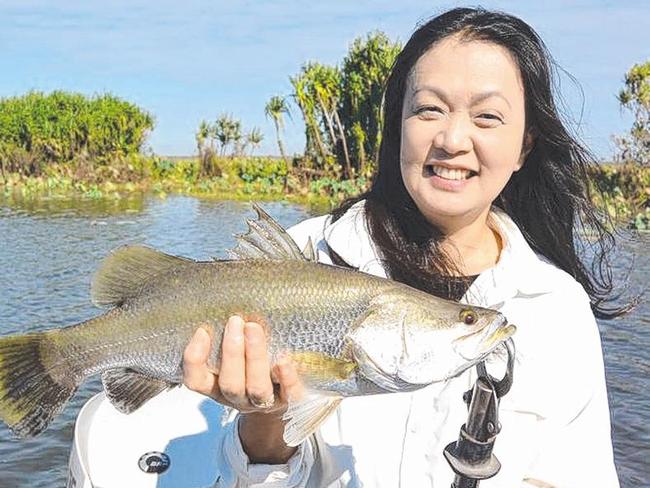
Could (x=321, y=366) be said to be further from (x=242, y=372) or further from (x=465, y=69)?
(x=465, y=69)

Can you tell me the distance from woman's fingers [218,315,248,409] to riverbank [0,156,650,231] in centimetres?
2226

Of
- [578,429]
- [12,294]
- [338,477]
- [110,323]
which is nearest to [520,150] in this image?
[578,429]

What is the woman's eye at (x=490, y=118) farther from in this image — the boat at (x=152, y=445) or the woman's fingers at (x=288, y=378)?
the boat at (x=152, y=445)

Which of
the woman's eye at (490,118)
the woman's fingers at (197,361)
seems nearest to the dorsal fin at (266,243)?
the woman's fingers at (197,361)

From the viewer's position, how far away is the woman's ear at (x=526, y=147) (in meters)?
3.86

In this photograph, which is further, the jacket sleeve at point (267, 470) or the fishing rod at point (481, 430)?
the jacket sleeve at point (267, 470)

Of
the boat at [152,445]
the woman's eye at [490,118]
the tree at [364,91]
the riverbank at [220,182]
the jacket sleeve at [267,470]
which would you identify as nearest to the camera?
the jacket sleeve at [267,470]

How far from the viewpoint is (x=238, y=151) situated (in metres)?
42.6

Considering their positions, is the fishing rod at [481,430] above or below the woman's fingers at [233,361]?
below

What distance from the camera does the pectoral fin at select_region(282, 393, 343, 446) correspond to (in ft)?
8.89

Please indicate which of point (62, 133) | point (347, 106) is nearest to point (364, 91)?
point (347, 106)

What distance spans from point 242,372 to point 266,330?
0.16 meters

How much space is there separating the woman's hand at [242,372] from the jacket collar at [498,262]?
933 millimetres

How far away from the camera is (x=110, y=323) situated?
286 cm
